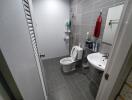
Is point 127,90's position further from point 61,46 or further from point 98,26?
point 61,46

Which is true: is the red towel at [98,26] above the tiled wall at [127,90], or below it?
above

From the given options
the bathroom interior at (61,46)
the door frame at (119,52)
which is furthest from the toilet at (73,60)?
the door frame at (119,52)

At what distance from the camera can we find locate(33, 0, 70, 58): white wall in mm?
2662

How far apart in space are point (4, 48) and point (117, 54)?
655 millimetres

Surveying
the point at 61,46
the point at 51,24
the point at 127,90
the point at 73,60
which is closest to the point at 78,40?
the point at 73,60

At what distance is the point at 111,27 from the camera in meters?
1.45

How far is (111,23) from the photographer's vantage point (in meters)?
1.43

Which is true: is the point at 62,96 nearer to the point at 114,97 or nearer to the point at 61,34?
the point at 114,97

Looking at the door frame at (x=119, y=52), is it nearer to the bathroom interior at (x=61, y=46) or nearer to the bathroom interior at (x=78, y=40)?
the bathroom interior at (x=61, y=46)

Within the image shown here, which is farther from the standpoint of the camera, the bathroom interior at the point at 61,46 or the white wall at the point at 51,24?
the white wall at the point at 51,24

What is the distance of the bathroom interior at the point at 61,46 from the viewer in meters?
0.37

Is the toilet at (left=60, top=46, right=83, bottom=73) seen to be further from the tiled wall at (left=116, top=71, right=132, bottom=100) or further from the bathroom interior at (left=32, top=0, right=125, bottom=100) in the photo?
the tiled wall at (left=116, top=71, right=132, bottom=100)

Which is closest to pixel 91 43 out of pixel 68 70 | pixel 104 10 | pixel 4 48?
pixel 104 10

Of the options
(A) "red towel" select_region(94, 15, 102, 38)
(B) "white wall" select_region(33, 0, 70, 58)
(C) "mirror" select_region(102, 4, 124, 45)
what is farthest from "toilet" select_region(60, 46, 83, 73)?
(B) "white wall" select_region(33, 0, 70, 58)
